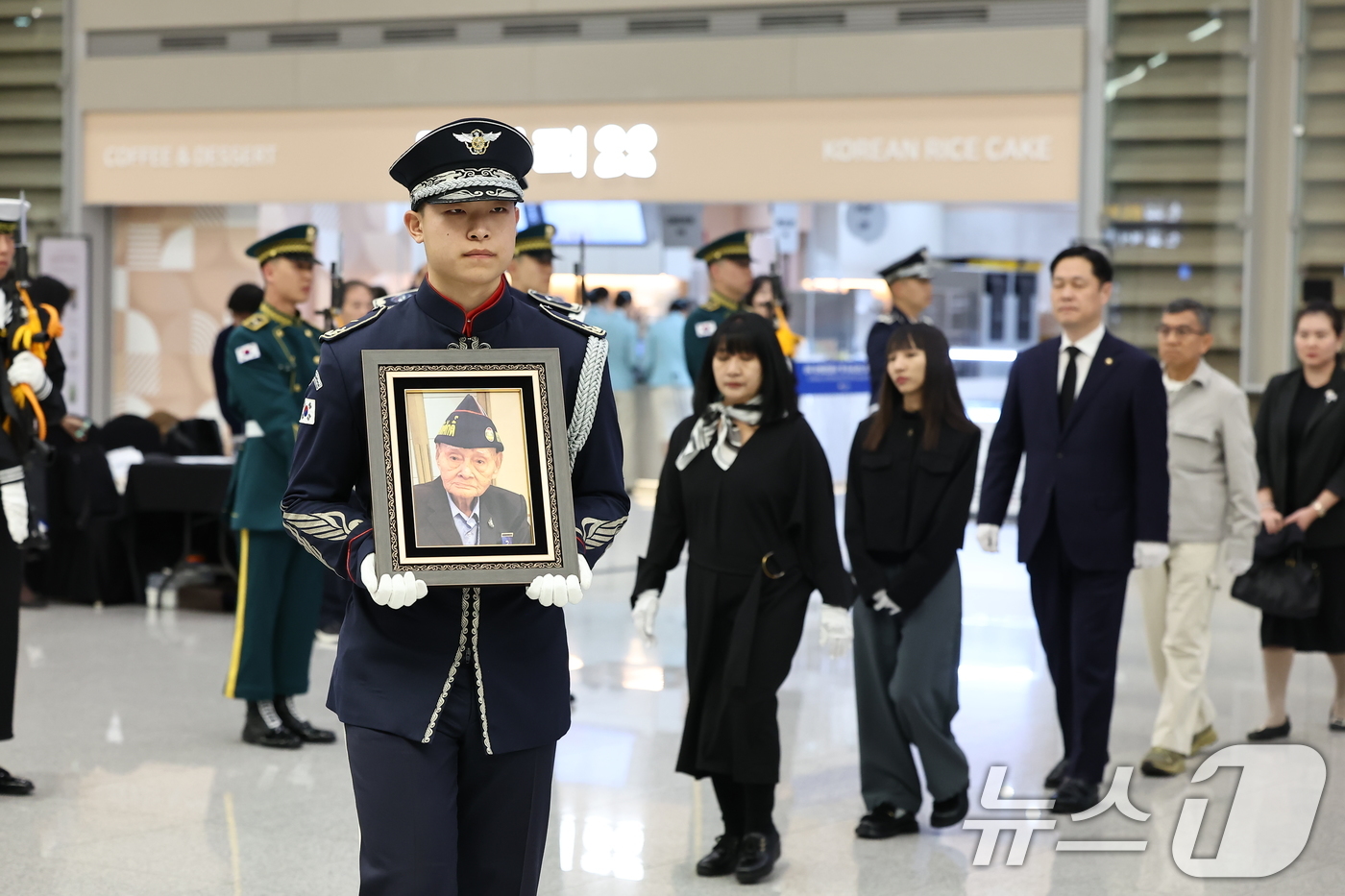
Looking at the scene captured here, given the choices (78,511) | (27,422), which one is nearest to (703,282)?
(78,511)

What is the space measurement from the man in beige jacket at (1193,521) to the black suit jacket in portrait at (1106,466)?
675mm

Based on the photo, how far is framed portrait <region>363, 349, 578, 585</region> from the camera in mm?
1960

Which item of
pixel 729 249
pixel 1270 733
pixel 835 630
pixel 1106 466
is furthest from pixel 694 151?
pixel 835 630

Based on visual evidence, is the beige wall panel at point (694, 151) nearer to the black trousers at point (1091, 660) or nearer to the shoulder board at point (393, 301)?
the black trousers at point (1091, 660)

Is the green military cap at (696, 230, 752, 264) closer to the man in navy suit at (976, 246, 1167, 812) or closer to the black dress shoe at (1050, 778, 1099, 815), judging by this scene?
the man in navy suit at (976, 246, 1167, 812)

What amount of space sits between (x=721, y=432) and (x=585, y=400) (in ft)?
5.72

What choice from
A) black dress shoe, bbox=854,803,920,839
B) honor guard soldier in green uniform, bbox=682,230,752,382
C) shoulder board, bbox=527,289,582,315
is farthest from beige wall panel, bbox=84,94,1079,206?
shoulder board, bbox=527,289,582,315

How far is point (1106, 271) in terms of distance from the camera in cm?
468

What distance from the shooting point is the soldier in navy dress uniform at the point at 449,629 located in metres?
2.08

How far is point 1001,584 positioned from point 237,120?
24.1 feet

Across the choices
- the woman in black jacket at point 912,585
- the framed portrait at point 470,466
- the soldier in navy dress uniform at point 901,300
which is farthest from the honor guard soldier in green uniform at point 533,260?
the framed portrait at point 470,466

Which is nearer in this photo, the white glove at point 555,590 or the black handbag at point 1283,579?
the white glove at point 555,590

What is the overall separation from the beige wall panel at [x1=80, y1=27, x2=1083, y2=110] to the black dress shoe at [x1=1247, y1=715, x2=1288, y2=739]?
5931mm

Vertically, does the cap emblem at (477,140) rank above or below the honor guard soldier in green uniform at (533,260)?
below
